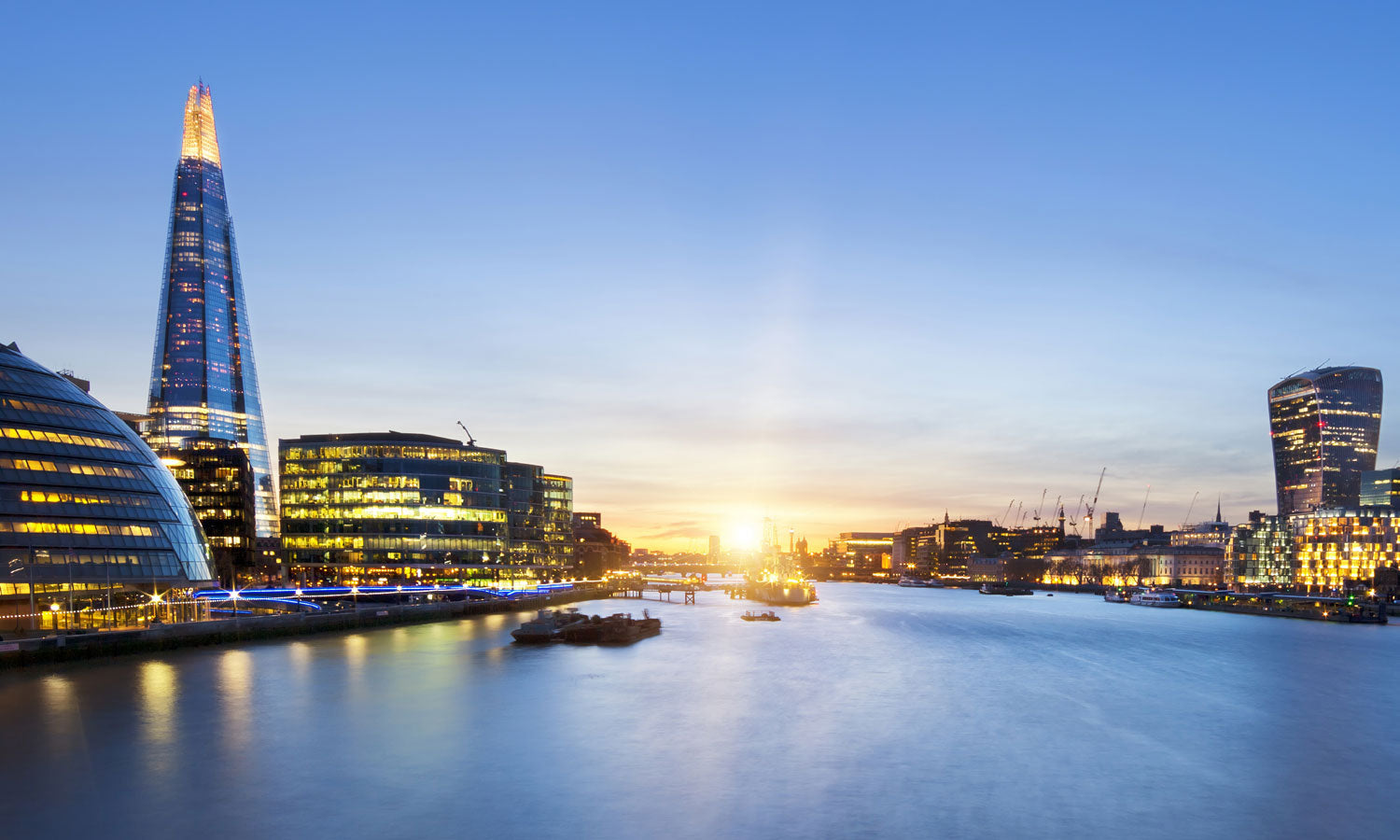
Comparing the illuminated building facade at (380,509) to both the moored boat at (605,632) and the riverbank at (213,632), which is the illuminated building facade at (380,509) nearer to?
the riverbank at (213,632)

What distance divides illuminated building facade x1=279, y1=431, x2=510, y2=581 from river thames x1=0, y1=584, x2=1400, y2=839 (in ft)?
304

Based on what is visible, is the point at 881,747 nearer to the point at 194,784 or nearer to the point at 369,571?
the point at 194,784

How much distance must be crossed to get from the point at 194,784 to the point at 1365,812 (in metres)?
44.4

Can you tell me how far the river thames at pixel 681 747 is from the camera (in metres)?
33.4

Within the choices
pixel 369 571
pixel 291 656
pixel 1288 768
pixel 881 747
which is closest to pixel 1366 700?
pixel 1288 768

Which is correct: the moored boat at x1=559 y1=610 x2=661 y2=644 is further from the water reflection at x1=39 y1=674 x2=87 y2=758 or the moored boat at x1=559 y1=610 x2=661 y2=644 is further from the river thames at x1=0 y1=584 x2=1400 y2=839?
the water reflection at x1=39 y1=674 x2=87 y2=758

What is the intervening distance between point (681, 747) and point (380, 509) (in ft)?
481

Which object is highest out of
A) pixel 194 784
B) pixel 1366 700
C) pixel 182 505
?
pixel 182 505

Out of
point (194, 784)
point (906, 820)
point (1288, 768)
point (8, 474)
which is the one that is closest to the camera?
point (906, 820)

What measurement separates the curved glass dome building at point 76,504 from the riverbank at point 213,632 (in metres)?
4.81

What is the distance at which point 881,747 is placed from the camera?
46375 millimetres

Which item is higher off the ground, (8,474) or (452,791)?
(8,474)

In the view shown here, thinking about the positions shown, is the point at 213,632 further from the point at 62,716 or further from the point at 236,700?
the point at 62,716

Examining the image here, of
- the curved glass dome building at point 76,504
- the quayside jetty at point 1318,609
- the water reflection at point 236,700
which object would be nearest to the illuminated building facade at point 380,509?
the curved glass dome building at point 76,504
